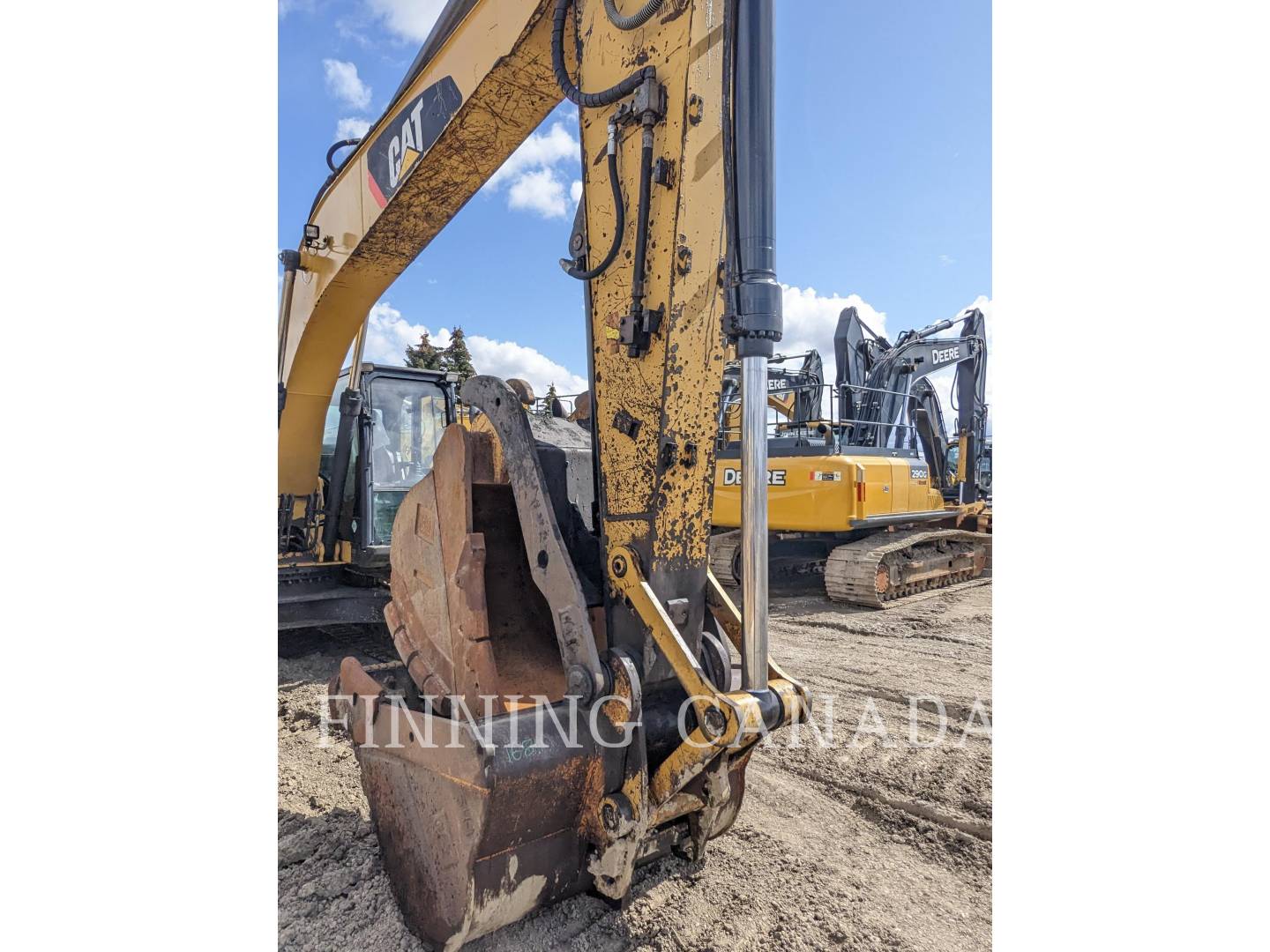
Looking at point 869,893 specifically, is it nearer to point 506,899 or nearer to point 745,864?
point 745,864

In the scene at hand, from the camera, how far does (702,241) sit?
198 cm

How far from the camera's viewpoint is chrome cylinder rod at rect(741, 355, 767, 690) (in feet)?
6.13

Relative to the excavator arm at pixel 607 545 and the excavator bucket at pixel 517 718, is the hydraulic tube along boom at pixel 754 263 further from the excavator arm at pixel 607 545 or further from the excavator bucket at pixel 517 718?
the excavator bucket at pixel 517 718

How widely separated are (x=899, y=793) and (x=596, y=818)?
1601mm

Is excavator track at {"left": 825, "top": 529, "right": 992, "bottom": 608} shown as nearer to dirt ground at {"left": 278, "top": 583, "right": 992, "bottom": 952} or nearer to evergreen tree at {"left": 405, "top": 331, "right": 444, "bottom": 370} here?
dirt ground at {"left": 278, "top": 583, "right": 992, "bottom": 952}

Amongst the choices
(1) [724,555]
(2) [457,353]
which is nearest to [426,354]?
(2) [457,353]

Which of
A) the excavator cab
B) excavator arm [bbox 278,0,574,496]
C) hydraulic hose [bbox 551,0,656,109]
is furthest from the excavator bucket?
the excavator cab

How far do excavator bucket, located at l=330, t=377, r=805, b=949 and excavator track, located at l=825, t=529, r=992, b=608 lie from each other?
17.8 ft

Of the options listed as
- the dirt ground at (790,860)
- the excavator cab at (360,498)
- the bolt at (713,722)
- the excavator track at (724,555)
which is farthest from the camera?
the excavator track at (724,555)

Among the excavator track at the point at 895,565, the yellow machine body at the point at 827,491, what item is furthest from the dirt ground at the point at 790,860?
the yellow machine body at the point at 827,491

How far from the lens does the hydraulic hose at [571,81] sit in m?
2.14

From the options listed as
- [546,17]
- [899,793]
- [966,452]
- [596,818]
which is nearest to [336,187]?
[546,17]

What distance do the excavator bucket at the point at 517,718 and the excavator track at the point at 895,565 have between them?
541cm

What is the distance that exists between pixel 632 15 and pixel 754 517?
4.80 feet
